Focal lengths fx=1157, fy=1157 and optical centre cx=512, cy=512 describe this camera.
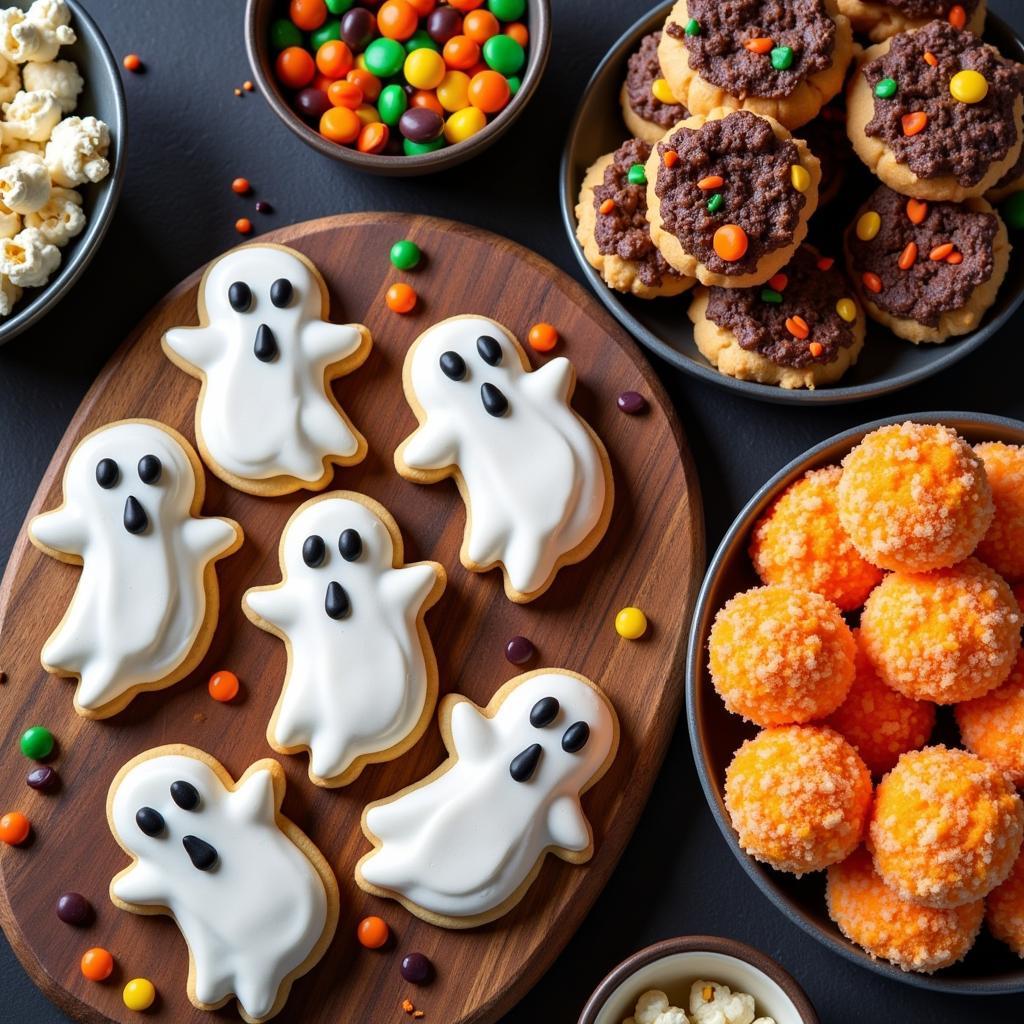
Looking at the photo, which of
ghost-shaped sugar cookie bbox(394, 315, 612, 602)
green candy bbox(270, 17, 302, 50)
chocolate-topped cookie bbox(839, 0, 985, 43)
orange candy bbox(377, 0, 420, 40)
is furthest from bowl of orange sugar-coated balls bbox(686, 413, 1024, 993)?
green candy bbox(270, 17, 302, 50)

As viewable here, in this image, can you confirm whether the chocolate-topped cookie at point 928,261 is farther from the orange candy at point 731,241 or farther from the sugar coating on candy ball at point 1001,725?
the sugar coating on candy ball at point 1001,725

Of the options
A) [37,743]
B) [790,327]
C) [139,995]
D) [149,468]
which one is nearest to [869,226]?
[790,327]

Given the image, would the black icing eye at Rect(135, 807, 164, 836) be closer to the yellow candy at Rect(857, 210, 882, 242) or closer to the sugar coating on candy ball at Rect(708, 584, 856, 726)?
the sugar coating on candy ball at Rect(708, 584, 856, 726)

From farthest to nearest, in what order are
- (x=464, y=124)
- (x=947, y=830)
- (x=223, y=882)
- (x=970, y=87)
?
(x=464, y=124)
(x=223, y=882)
(x=970, y=87)
(x=947, y=830)

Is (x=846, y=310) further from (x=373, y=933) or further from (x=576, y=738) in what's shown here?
(x=373, y=933)

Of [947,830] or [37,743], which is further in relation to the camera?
[37,743]

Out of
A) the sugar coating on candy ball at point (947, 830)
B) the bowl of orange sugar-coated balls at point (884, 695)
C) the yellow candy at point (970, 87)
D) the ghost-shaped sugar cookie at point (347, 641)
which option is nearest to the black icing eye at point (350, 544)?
the ghost-shaped sugar cookie at point (347, 641)
